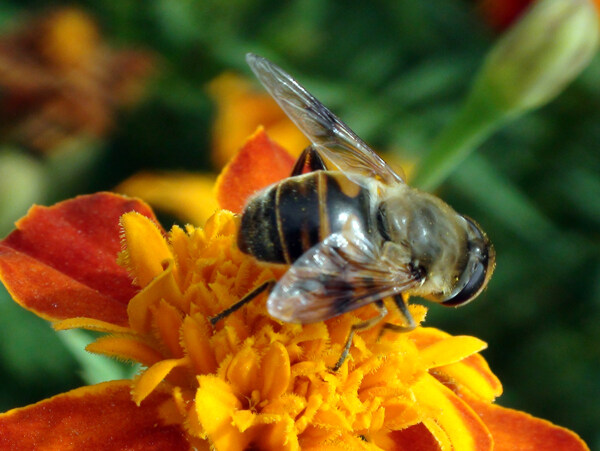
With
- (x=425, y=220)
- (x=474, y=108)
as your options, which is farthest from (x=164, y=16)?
(x=425, y=220)

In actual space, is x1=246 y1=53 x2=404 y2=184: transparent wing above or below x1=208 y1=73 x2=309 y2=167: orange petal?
above

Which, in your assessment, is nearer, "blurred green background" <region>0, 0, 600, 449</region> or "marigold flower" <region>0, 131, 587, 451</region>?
"marigold flower" <region>0, 131, 587, 451</region>

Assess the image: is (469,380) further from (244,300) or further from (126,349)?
(126,349)

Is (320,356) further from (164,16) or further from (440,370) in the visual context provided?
(164,16)

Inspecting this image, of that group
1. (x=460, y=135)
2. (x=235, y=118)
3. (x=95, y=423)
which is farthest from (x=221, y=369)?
(x=235, y=118)

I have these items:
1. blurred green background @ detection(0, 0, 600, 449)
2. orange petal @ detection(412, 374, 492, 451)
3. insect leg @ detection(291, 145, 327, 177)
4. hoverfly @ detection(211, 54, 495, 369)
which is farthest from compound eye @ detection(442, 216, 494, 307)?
blurred green background @ detection(0, 0, 600, 449)

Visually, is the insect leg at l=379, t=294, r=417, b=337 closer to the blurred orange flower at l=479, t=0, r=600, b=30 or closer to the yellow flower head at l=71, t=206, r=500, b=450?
the yellow flower head at l=71, t=206, r=500, b=450
